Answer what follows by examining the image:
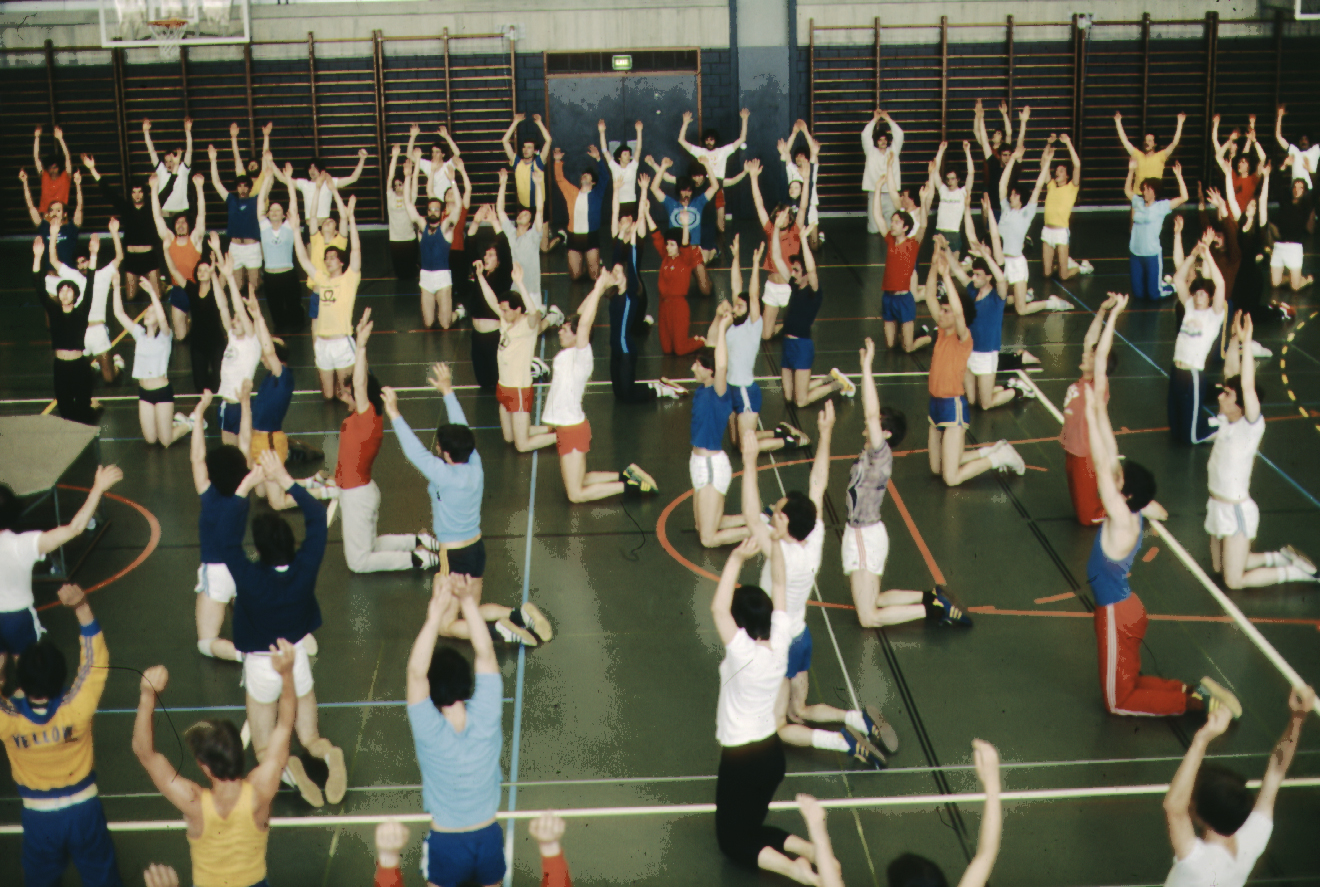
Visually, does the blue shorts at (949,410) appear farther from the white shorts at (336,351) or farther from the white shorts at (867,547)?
the white shorts at (336,351)

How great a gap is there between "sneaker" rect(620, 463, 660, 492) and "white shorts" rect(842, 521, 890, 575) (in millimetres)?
2800

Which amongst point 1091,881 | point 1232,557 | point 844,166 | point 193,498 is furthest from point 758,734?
Result: point 844,166

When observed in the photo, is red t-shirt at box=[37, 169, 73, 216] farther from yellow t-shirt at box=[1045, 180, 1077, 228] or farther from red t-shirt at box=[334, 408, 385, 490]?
yellow t-shirt at box=[1045, 180, 1077, 228]

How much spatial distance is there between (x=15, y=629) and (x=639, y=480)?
5.29m

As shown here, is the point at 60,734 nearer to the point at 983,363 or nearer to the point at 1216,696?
the point at 1216,696

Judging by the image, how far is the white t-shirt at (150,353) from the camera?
12.7m

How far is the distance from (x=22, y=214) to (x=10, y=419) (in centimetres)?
1264

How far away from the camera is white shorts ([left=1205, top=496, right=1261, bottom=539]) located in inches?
384

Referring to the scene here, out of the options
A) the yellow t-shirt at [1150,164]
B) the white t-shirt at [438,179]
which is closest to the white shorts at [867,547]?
the white t-shirt at [438,179]

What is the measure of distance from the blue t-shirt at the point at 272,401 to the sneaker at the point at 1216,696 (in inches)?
291

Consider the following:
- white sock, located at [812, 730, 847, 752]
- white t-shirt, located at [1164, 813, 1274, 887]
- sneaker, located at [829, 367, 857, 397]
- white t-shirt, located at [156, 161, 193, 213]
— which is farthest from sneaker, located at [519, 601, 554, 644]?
white t-shirt, located at [156, 161, 193, 213]

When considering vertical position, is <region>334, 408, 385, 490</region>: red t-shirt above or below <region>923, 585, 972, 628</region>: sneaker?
above

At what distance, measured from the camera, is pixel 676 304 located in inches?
604

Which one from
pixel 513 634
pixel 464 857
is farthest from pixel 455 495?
pixel 464 857
